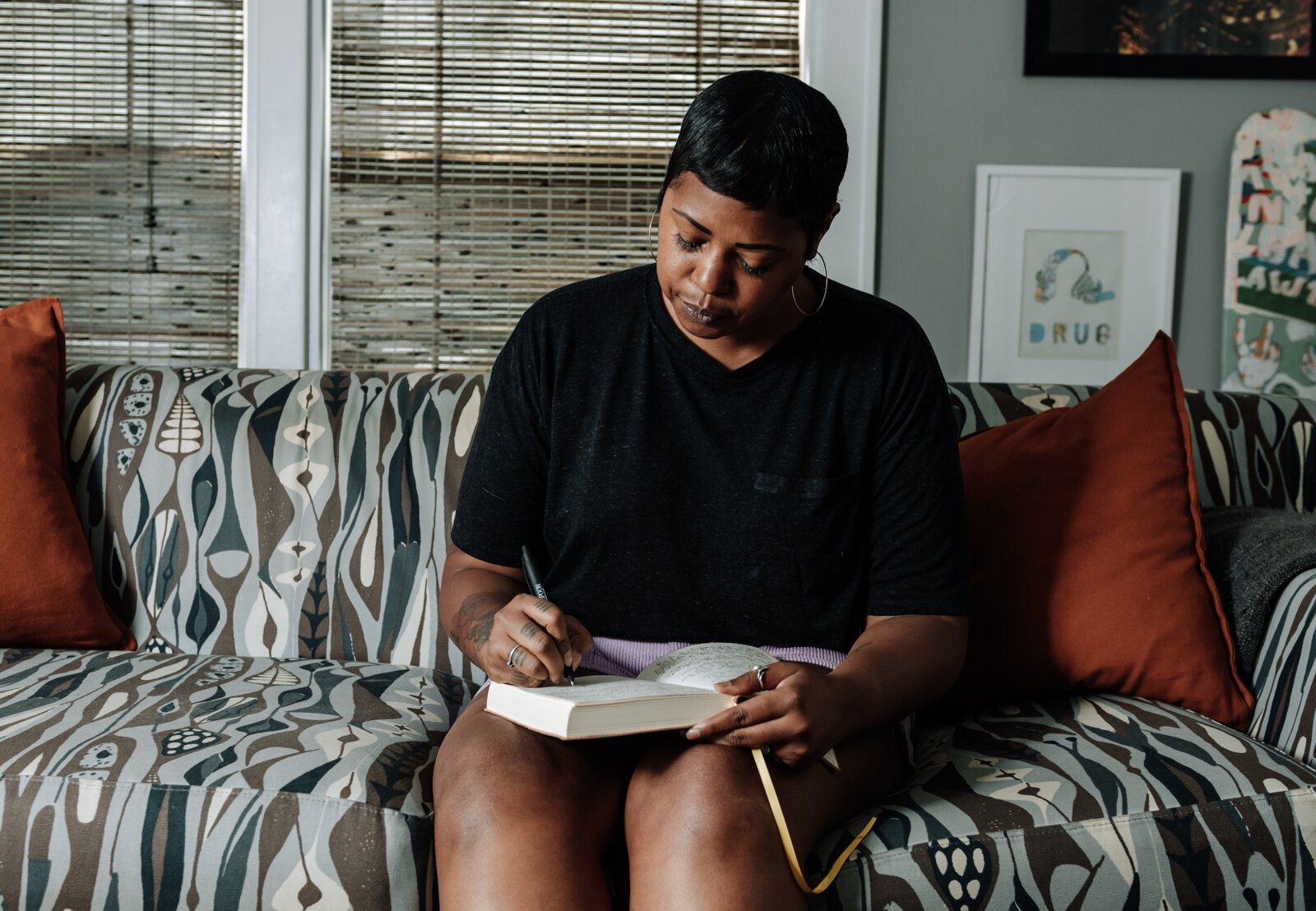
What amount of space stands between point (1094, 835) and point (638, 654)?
0.49 m

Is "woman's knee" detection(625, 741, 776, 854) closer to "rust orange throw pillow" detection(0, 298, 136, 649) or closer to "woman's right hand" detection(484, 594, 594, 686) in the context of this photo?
"woman's right hand" detection(484, 594, 594, 686)

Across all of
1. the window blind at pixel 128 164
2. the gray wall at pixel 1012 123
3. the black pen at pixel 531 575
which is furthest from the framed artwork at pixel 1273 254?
the window blind at pixel 128 164

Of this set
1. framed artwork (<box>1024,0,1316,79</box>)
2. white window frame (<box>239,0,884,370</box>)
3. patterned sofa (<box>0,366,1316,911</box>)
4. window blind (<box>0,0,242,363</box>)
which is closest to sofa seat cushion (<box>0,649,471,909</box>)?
patterned sofa (<box>0,366,1316,911</box>)

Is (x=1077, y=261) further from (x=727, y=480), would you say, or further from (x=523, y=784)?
(x=523, y=784)

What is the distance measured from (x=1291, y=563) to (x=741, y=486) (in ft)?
2.31

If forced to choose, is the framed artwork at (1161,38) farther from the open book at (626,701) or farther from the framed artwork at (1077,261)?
the open book at (626,701)

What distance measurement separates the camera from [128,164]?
2375 millimetres

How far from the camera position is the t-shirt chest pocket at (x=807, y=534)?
4.04 feet

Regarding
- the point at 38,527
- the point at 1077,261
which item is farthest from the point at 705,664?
the point at 1077,261

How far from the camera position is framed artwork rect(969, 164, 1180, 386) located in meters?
2.27

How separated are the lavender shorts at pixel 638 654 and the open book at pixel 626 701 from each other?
0.10 m

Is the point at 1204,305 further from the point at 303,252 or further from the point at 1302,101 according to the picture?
the point at 303,252

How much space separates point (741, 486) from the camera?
4.06 ft

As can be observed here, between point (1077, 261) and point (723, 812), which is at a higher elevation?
point (1077, 261)
